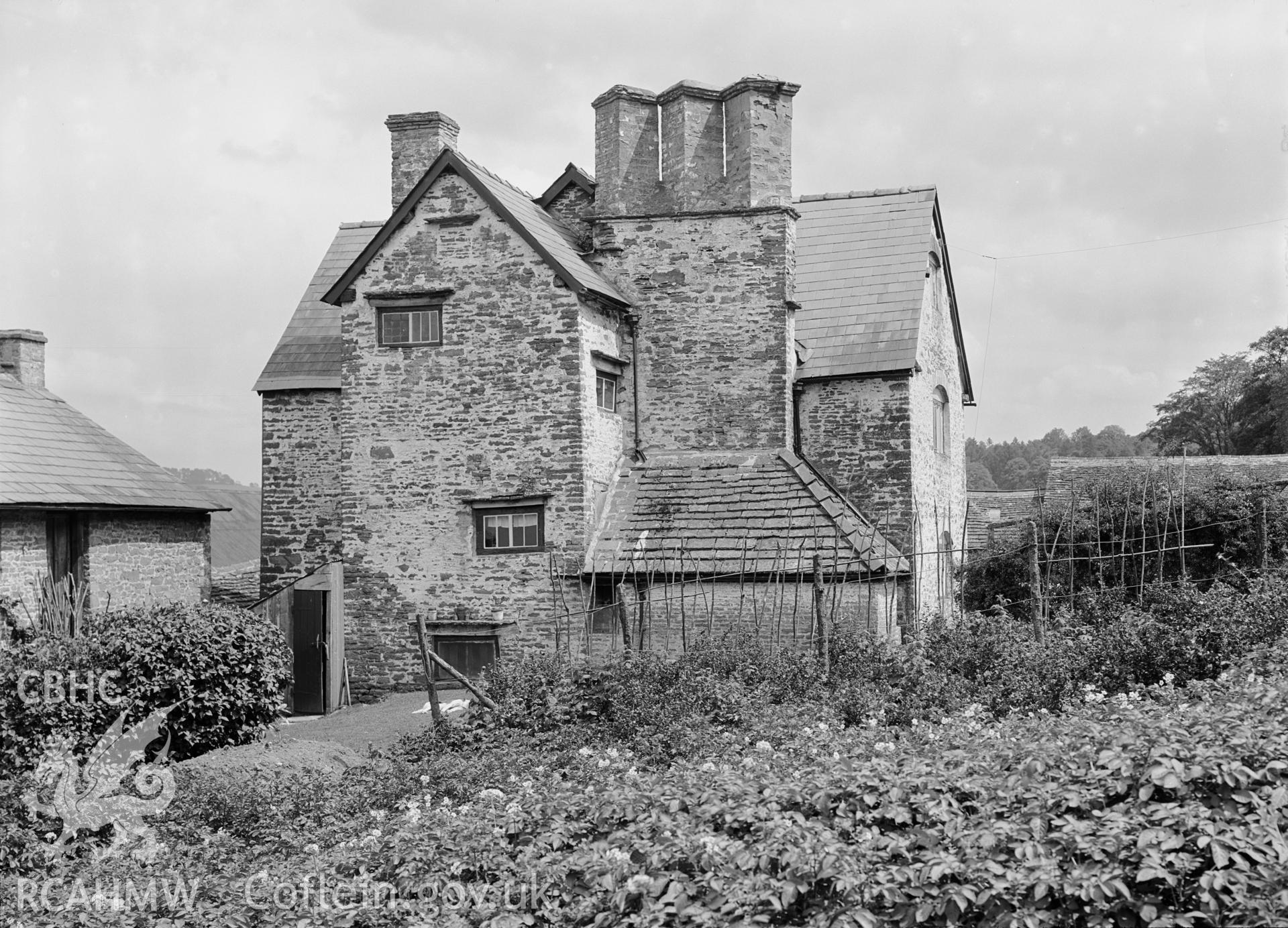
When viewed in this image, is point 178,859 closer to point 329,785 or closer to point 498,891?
point 329,785

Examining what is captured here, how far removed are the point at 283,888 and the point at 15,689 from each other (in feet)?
25.0

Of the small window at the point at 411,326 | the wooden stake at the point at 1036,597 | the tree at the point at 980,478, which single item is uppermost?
the small window at the point at 411,326

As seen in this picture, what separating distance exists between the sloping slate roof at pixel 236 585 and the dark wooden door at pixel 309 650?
380 centimetres

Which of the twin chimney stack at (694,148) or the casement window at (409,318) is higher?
the twin chimney stack at (694,148)

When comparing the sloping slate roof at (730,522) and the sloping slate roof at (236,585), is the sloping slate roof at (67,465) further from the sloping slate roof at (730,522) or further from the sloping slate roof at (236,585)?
the sloping slate roof at (730,522)

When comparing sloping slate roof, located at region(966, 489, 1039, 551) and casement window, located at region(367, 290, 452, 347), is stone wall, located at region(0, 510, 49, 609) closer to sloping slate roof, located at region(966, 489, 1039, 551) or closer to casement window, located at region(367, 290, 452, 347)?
casement window, located at region(367, 290, 452, 347)

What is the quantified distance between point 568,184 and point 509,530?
6910 millimetres

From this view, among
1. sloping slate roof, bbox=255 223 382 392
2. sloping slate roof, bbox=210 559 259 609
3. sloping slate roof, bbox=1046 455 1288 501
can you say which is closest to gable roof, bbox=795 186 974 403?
sloping slate roof, bbox=1046 455 1288 501

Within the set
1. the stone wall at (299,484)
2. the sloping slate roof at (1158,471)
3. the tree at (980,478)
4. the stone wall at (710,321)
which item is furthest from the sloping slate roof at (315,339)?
the tree at (980,478)

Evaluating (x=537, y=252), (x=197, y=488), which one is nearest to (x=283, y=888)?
(x=537, y=252)

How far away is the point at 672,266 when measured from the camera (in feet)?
64.5

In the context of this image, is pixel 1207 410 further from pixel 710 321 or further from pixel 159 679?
pixel 159 679

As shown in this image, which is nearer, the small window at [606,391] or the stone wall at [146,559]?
the small window at [606,391]

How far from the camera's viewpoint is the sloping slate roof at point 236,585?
78.3 feet
